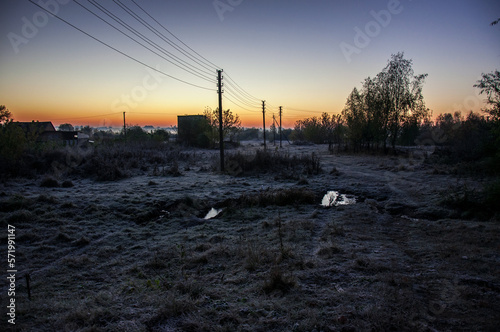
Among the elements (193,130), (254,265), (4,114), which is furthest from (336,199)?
(193,130)

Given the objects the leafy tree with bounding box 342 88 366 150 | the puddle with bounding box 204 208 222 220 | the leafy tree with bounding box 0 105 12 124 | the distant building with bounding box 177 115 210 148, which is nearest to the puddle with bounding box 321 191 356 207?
the puddle with bounding box 204 208 222 220

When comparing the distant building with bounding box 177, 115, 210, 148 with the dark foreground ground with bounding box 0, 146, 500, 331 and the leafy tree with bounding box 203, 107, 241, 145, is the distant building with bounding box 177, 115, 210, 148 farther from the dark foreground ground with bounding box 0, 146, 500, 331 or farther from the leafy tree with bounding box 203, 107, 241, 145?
the dark foreground ground with bounding box 0, 146, 500, 331

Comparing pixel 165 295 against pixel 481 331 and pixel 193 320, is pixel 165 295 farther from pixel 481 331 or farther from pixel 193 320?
pixel 481 331

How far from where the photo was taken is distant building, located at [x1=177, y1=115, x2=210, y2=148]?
161ft

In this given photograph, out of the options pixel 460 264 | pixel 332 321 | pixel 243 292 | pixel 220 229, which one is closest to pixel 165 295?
pixel 243 292

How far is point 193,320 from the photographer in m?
3.43

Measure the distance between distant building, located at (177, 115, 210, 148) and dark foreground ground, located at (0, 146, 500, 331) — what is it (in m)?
39.0

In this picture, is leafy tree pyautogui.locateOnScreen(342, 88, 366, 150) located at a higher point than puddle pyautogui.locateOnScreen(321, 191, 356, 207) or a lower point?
higher

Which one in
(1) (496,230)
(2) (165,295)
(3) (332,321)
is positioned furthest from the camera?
(1) (496,230)

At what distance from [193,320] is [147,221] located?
6.03 metres

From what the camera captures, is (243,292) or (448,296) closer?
(448,296)

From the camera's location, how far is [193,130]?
50750 mm

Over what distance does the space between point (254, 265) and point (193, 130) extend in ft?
157

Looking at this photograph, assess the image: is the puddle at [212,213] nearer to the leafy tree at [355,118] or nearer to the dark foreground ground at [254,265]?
the dark foreground ground at [254,265]
